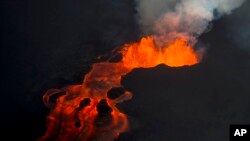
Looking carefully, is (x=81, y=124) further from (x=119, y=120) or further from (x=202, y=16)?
(x=202, y=16)

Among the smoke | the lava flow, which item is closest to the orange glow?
the lava flow

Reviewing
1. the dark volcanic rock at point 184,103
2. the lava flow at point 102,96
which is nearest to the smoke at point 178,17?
the lava flow at point 102,96

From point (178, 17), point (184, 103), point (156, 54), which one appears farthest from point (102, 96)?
point (178, 17)

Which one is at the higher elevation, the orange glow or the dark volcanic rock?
the orange glow

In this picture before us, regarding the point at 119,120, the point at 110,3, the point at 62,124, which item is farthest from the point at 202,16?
the point at 62,124

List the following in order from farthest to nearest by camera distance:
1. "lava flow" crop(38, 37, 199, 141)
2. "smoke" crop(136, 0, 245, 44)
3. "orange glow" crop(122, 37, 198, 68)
Answer: "smoke" crop(136, 0, 245, 44) → "orange glow" crop(122, 37, 198, 68) → "lava flow" crop(38, 37, 199, 141)

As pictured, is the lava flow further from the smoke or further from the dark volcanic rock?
the smoke

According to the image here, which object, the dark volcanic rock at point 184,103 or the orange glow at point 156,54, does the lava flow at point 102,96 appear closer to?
the orange glow at point 156,54
